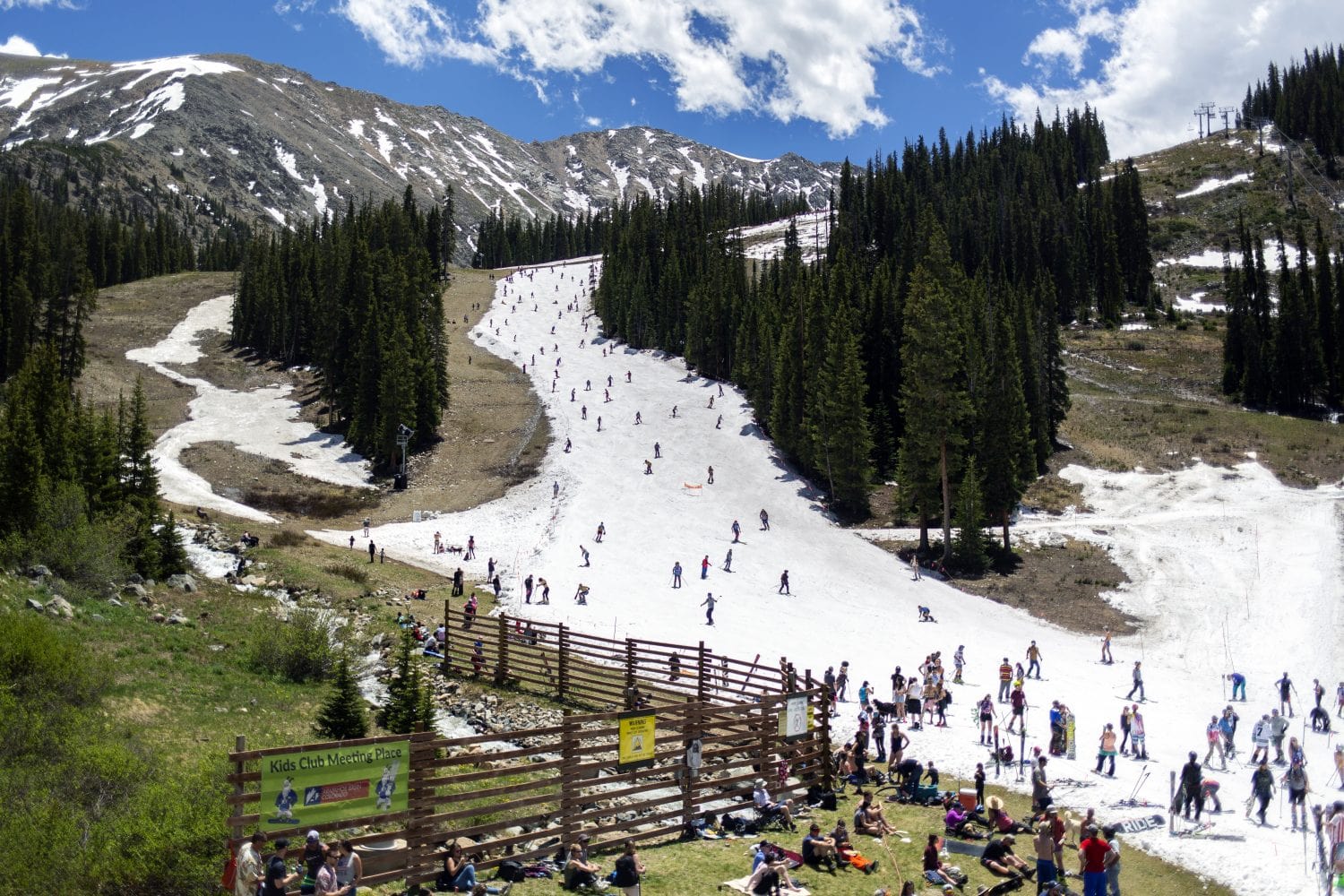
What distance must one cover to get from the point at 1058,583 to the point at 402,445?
43998mm

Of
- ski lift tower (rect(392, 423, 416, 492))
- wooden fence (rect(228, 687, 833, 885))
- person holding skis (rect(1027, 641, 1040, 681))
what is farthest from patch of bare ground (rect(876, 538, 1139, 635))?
ski lift tower (rect(392, 423, 416, 492))

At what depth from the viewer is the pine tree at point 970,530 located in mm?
52750

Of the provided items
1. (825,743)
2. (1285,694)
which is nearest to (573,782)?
(825,743)

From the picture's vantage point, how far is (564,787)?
12852 mm

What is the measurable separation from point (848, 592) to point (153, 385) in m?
74.6

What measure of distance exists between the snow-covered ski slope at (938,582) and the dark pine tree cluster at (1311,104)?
401ft

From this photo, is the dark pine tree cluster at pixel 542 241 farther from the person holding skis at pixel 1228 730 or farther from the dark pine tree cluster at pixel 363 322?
the person holding skis at pixel 1228 730

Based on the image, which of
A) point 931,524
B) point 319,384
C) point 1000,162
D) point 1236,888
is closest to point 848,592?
point 931,524

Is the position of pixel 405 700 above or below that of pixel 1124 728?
above

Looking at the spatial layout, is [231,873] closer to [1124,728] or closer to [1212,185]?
[1124,728]

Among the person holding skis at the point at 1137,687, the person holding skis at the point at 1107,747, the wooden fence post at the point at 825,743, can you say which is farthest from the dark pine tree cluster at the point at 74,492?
→ the person holding skis at the point at 1137,687

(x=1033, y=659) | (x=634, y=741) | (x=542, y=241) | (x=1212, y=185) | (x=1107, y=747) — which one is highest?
(x=1212, y=185)

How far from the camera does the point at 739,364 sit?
84188 mm

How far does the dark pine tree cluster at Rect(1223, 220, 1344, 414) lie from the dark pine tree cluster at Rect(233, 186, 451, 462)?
77830 mm
